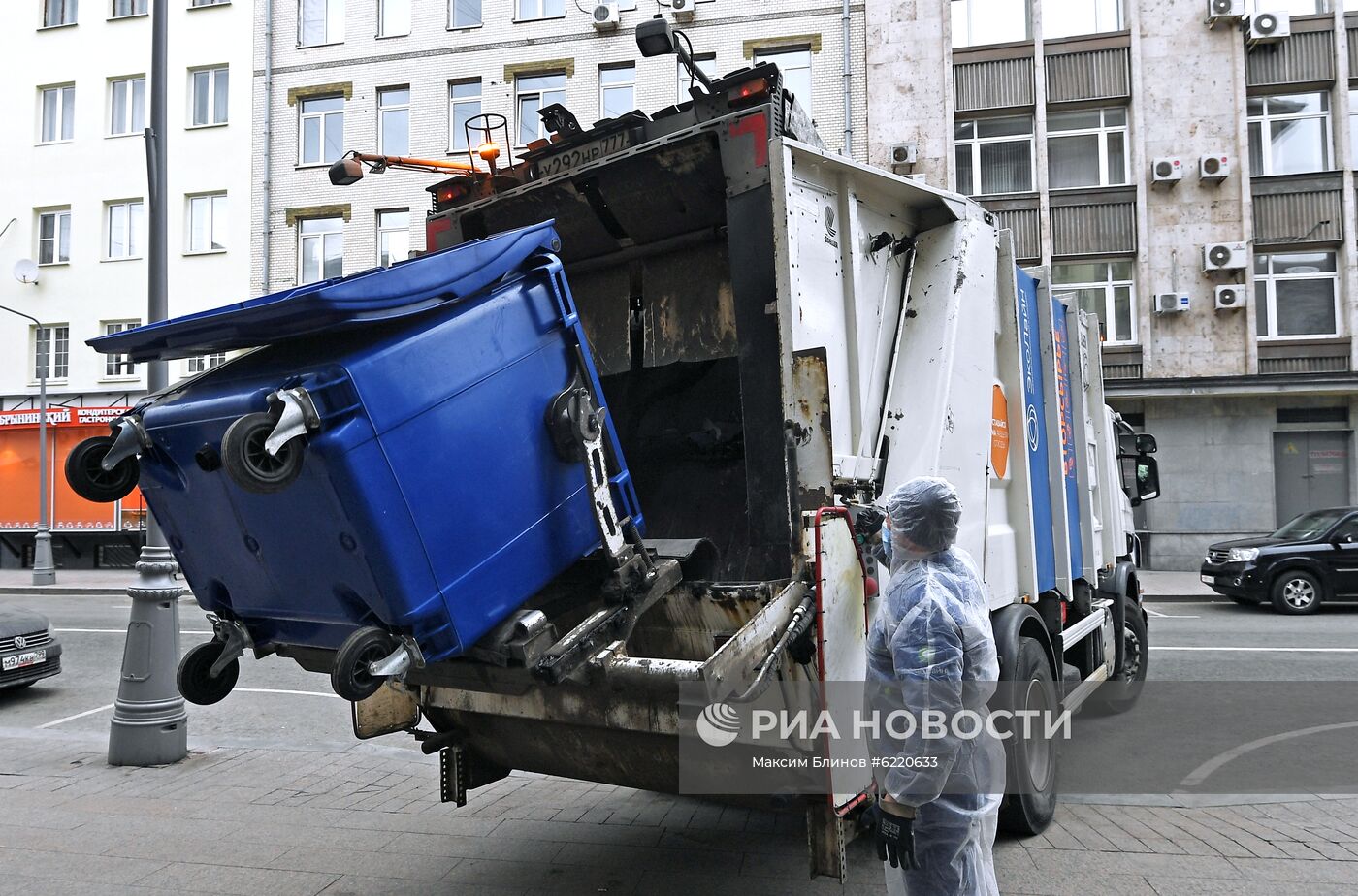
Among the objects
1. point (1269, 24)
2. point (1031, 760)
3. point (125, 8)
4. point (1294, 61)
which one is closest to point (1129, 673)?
point (1031, 760)

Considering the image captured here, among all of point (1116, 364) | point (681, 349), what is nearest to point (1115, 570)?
point (681, 349)

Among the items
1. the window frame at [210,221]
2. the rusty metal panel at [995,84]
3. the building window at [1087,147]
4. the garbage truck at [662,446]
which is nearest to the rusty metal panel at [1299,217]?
the building window at [1087,147]

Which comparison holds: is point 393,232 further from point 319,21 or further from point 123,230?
point 123,230

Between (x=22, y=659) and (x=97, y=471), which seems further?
(x=22, y=659)

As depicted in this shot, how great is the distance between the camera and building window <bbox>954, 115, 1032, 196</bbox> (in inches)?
770

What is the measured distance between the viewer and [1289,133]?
1883cm

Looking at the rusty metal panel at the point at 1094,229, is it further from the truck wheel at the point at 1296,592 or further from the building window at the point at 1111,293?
the truck wheel at the point at 1296,592

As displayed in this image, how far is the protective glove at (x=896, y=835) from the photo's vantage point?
9.05 feet

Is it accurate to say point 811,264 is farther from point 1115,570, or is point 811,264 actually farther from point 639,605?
point 1115,570

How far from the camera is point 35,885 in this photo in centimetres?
404

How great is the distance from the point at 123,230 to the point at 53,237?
6.84ft

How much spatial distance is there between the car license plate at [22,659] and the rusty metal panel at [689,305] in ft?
23.2

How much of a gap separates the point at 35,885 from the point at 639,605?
9.94 feet

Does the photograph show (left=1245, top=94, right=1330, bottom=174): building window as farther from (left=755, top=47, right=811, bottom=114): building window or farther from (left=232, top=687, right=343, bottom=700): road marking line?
(left=232, top=687, right=343, bottom=700): road marking line
